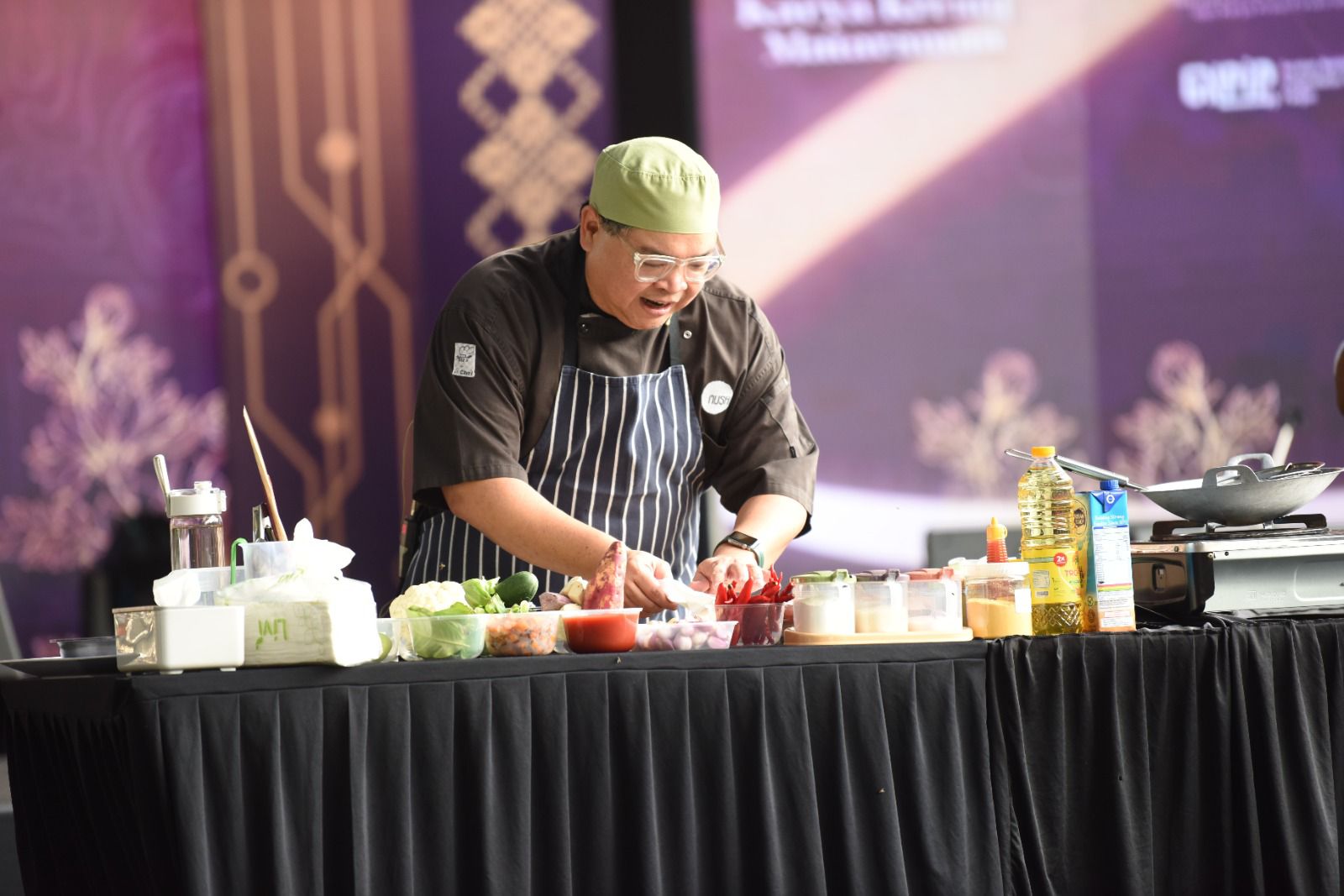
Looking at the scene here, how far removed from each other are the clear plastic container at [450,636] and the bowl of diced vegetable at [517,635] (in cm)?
1

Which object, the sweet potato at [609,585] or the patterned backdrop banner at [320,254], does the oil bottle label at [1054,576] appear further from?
the patterned backdrop banner at [320,254]

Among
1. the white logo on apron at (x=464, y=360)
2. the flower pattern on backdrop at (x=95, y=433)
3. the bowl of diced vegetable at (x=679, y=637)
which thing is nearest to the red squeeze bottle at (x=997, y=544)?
the bowl of diced vegetable at (x=679, y=637)

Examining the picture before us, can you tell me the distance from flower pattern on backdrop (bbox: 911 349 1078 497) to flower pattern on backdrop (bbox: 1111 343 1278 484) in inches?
8.4

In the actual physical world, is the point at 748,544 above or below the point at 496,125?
below

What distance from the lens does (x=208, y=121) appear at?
176 inches

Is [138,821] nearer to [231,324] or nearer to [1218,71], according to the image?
[231,324]

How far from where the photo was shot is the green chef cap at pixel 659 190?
7.64 ft

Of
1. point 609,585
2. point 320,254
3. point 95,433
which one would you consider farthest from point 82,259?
point 609,585

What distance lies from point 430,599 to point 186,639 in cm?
31

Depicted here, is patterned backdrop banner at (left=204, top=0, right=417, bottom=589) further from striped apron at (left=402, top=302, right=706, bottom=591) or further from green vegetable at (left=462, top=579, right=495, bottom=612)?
green vegetable at (left=462, top=579, right=495, bottom=612)

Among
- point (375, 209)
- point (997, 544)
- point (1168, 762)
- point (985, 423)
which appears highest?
point (375, 209)

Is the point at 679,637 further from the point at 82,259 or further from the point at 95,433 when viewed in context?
the point at 82,259

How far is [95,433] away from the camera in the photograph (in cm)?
447

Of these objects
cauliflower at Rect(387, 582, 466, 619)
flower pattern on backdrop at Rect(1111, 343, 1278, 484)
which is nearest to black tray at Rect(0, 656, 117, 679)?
cauliflower at Rect(387, 582, 466, 619)
